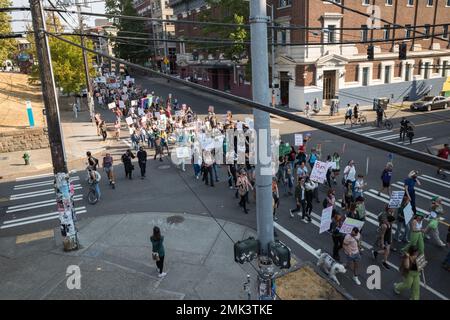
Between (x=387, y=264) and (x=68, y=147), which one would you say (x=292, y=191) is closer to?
(x=387, y=264)

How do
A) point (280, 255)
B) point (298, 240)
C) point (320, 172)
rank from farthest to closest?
1. point (320, 172)
2. point (298, 240)
3. point (280, 255)

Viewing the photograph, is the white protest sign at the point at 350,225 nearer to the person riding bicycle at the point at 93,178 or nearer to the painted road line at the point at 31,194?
the person riding bicycle at the point at 93,178

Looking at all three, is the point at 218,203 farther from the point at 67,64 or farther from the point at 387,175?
the point at 67,64

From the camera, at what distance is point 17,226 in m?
12.9

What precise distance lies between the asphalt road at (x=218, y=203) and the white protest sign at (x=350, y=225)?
115 cm

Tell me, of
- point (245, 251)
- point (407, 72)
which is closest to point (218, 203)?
point (245, 251)

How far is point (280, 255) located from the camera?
17.6ft

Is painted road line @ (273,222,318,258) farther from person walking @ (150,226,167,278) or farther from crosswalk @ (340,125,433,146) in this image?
crosswalk @ (340,125,433,146)

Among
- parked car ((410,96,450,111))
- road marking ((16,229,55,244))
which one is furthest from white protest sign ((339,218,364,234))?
parked car ((410,96,450,111))

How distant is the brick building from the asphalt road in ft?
44.3

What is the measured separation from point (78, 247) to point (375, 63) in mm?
34013

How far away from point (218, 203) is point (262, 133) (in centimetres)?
898
